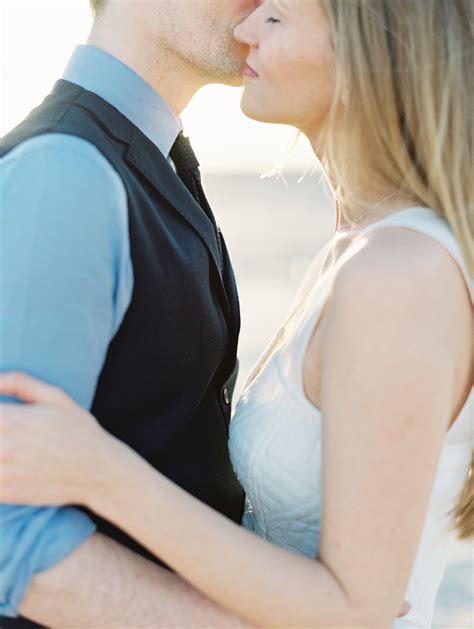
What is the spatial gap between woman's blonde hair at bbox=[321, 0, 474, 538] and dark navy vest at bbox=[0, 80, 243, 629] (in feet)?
1.61

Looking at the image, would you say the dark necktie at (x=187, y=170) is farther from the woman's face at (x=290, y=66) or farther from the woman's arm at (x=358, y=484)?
the woman's arm at (x=358, y=484)

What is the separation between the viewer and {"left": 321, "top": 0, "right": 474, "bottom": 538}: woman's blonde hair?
2068 millimetres

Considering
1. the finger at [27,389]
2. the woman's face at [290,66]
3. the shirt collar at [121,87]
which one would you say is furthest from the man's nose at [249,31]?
the finger at [27,389]

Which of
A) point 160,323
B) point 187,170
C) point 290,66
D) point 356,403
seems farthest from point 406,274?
point 187,170

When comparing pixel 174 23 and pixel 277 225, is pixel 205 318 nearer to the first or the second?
pixel 174 23

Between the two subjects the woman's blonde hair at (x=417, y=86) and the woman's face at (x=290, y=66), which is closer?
the woman's blonde hair at (x=417, y=86)

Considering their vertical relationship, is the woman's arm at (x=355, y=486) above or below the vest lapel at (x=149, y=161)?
below

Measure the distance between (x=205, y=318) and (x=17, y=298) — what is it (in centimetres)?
59

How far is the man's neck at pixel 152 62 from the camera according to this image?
2.47 m

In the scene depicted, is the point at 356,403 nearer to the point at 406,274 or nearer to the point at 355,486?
the point at 355,486

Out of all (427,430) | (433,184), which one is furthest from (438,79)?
(427,430)

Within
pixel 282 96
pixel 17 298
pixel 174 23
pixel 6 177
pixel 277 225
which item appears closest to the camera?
pixel 17 298

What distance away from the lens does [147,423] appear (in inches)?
84.0

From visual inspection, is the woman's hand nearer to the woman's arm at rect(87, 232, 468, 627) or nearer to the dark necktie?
the woman's arm at rect(87, 232, 468, 627)
